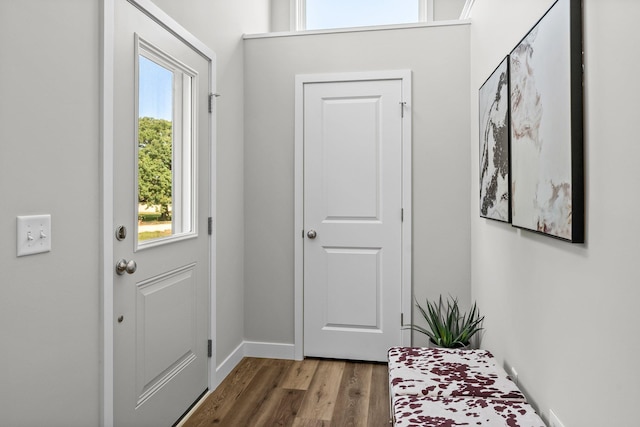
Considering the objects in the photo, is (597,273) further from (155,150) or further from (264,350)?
(264,350)

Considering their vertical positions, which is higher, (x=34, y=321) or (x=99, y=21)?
(x=99, y=21)

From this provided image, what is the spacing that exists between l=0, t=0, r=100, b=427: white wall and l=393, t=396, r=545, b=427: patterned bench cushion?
1116 mm

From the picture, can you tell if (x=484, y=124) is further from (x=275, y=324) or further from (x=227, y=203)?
(x=275, y=324)

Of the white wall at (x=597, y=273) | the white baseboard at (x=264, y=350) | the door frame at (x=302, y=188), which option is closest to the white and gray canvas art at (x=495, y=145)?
the white wall at (x=597, y=273)

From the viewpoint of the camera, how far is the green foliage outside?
1.89 meters

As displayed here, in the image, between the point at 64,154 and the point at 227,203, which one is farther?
the point at 227,203

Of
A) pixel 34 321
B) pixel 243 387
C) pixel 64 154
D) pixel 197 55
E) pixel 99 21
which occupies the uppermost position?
pixel 197 55

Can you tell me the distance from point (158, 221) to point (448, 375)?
1.46 metres

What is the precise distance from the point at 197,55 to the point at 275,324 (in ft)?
6.07

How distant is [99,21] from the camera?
1553 mm

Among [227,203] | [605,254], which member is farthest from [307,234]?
[605,254]

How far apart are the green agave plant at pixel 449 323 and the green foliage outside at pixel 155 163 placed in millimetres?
1697

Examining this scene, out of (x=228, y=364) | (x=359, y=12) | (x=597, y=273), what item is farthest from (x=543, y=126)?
(x=359, y=12)

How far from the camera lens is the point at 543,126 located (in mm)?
1434
